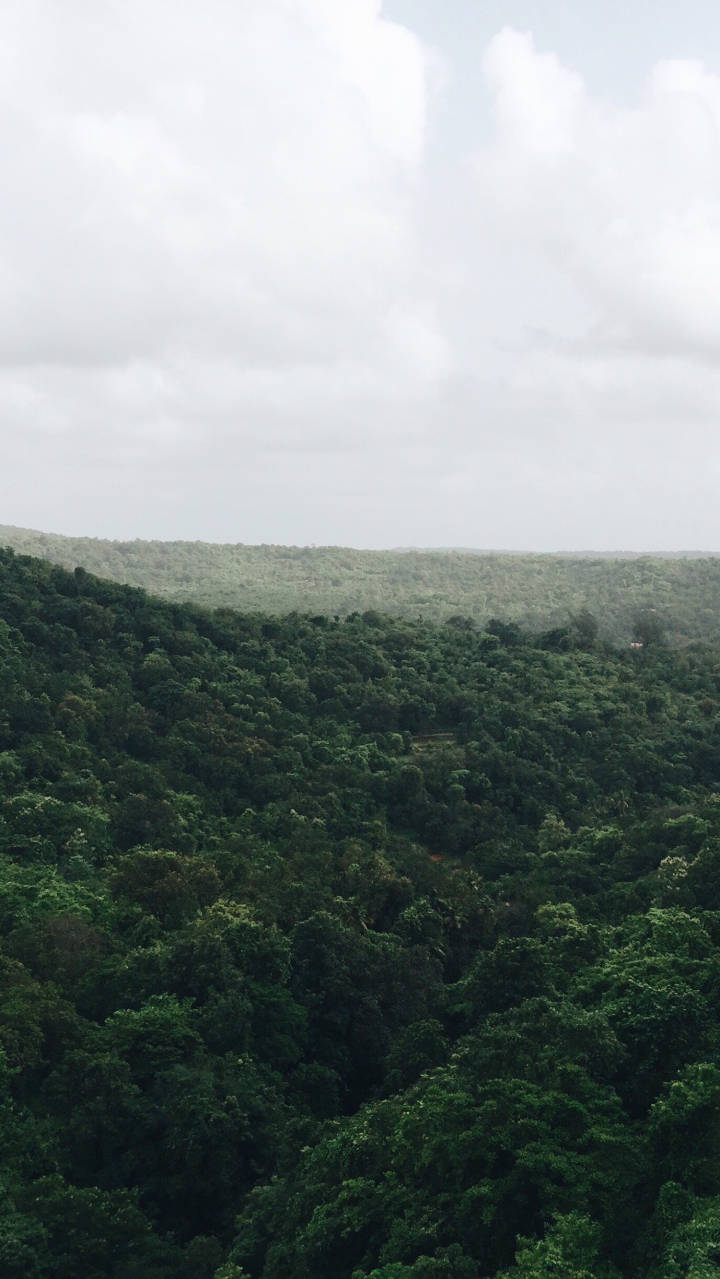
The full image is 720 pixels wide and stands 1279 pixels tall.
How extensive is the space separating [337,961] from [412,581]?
107529 millimetres

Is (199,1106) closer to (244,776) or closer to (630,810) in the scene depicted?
(244,776)

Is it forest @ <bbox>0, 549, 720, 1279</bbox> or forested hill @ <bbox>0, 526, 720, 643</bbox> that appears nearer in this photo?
forest @ <bbox>0, 549, 720, 1279</bbox>

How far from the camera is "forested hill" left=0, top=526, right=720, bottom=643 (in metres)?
111

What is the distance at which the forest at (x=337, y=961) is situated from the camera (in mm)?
18266

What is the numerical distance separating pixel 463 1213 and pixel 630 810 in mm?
29543

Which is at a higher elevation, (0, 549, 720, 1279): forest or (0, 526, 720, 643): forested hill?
(0, 526, 720, 643): forested hill

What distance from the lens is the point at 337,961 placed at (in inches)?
1156

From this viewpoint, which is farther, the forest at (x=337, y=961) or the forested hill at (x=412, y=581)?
the forested hill at (x=412, y=581)

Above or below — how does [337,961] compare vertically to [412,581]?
below

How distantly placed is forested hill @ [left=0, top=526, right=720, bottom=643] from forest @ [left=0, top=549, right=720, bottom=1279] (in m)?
51.7

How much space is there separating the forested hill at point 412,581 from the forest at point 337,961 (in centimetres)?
5166

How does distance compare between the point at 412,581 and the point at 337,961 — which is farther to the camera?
the point at 412,581

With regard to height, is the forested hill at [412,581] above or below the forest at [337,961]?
above

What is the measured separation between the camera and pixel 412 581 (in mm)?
135500
